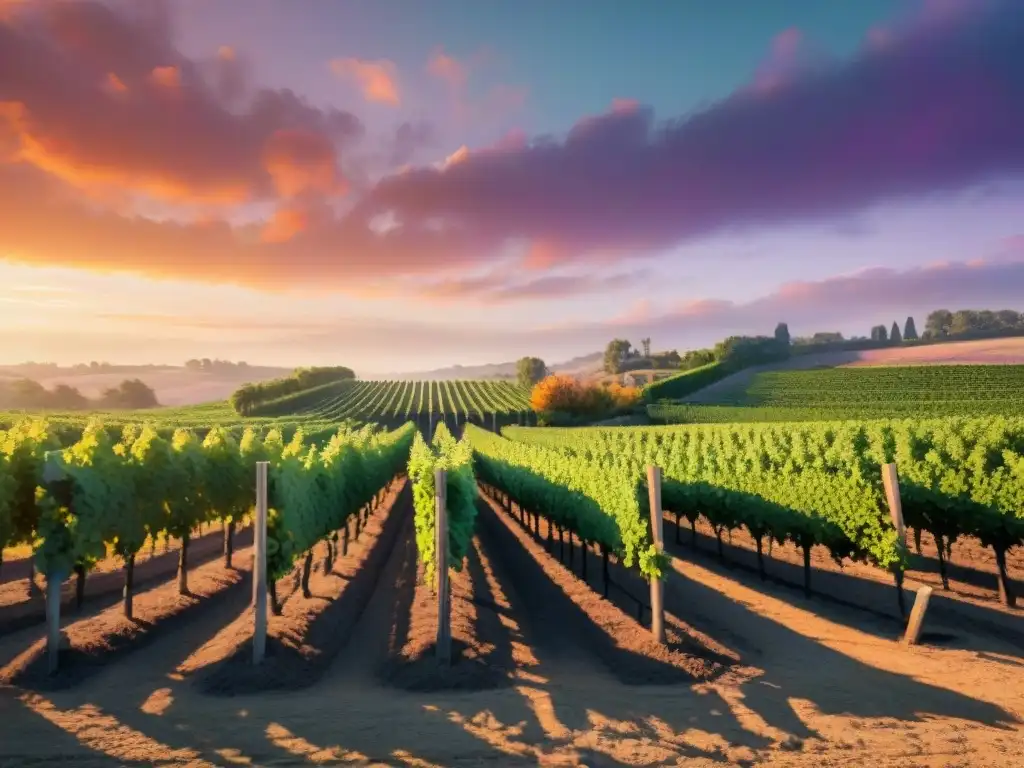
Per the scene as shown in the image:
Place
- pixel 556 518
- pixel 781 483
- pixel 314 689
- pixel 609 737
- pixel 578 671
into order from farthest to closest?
pixel 556 518, pixel 781 483, pixel 578 671, pixel 314 689, pixel 609 737

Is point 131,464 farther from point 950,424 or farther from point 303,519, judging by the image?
point 950,424

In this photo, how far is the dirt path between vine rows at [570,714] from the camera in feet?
25.7

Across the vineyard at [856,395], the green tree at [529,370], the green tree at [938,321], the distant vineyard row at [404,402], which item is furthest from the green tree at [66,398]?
the green tree at [938,321]

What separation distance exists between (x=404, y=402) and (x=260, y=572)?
107 meters

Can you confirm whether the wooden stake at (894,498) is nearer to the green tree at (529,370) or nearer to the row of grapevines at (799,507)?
the row of grapevines at (799,507)

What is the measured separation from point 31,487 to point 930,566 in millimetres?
24151

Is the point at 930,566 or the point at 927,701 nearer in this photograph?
the point at 927,701

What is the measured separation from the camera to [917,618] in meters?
11.8

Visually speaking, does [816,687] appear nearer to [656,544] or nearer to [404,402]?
[656,544]

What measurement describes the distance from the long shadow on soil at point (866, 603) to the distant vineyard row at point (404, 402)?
234 feet

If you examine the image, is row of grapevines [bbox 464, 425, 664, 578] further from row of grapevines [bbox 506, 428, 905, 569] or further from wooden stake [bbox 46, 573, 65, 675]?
wooden stake [bbox 46, 573, 65, 675]

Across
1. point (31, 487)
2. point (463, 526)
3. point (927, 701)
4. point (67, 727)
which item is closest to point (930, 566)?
point (927, 701)

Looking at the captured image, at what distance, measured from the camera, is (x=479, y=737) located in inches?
327

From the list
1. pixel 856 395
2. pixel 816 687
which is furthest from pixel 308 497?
pixel 856 395
